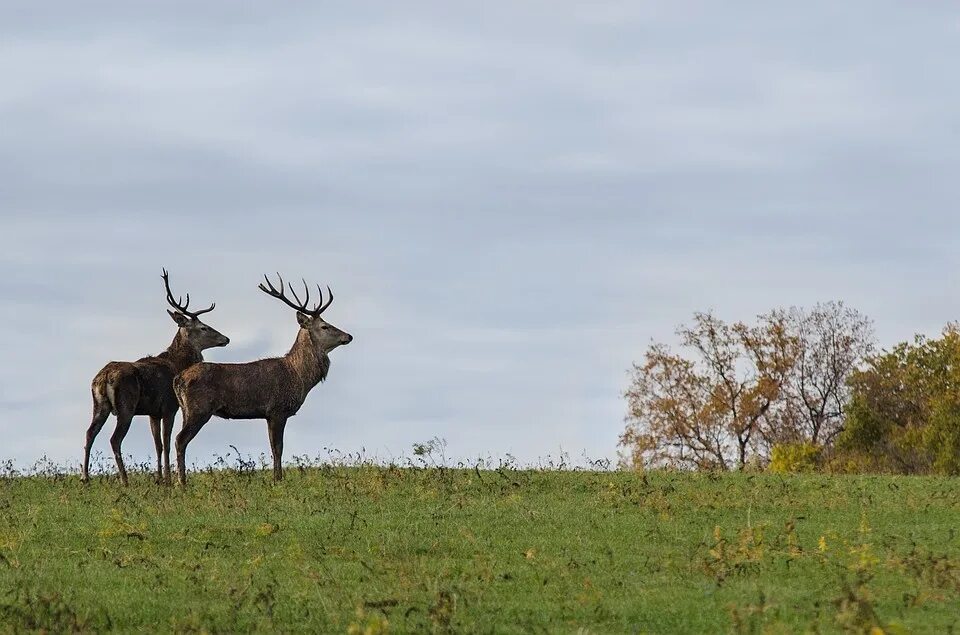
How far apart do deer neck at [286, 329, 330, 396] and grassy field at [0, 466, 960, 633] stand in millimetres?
2762

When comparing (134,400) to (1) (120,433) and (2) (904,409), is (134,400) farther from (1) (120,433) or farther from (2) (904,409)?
(2) (904,409)

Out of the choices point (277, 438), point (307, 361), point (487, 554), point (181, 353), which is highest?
point (181, 353)

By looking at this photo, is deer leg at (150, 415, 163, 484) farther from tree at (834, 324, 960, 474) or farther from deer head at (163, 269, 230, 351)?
tree at (834, 324, 960, 474)

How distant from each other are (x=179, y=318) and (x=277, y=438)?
3895 mm

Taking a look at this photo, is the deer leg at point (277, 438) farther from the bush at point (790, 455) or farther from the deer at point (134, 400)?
the bush at point (790, 455)

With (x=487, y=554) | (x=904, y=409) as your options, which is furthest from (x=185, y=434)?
(x=904, y=409)

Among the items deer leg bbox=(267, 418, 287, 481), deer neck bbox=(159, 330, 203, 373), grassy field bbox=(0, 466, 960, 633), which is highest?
deer neck bbox=(159, 330, 203, 373)

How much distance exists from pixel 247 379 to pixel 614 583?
11941 mm

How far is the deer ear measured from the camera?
25953mm

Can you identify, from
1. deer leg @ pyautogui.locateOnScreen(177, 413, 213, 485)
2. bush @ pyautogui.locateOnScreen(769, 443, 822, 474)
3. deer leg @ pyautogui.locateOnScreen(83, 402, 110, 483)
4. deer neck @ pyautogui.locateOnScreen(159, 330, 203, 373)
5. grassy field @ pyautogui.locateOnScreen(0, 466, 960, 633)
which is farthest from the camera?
bush @ pyautogui.locateOnScreen(769, 443, 822, 474)

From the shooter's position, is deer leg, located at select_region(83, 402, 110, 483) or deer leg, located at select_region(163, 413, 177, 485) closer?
deer leg, located at select_region(163, 413, 177, 485)

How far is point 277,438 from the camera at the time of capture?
23703 mm

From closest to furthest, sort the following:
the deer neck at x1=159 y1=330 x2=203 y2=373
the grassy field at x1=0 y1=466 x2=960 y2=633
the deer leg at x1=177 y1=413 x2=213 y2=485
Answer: the grassy field at x1=0 y1=466 x2=960 y2=633, the deer leg at x1=177 y1=413 x2=213 y2=485, the deer neck at x1=159 y1=330 x2=203 y2=373

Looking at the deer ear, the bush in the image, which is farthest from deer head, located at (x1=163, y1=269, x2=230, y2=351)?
the bush
